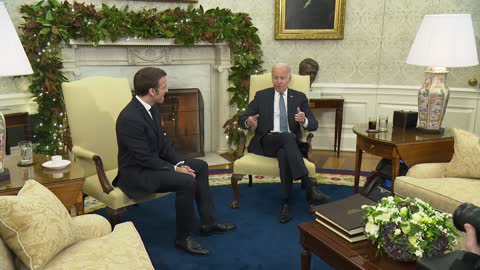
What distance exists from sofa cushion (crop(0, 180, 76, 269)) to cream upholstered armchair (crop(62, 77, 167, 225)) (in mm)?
1083

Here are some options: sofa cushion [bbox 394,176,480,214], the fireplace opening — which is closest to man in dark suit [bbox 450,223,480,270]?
sofa cushion [bbox 394,176,480,214]

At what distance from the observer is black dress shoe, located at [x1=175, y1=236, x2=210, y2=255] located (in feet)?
9.25

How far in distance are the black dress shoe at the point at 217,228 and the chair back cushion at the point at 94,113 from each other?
0.85m

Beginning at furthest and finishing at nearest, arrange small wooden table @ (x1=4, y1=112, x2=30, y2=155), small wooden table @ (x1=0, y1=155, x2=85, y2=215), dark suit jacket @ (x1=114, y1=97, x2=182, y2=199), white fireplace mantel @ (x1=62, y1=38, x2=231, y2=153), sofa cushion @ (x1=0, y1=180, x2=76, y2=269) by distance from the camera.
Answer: white fireplace mantel @ (x1=62, y1=38, x2=231, y2=153), small wooden table @ (x1=4, y1=112, x2=30, y2=155), dark suit jacket @ (x1=114, y1=97, x2=182, y2=199), small wooden table @ (x1=0, y1=155, x2=85, y2=215), sofa cushion @ (x1=0, y1=180, x2=76, y2=269)

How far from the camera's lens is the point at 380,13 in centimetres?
510

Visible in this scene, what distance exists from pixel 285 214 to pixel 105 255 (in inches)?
71.3

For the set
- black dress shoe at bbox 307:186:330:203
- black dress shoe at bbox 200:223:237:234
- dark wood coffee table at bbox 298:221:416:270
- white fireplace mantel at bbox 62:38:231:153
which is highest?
white fireplace mantel at bbox 62:38:231:153

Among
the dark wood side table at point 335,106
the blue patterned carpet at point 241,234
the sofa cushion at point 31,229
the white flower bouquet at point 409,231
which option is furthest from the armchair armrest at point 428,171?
the sofa cushion at point 31,229

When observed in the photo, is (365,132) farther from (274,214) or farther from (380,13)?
(380,13)

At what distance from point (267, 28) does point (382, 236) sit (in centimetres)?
376

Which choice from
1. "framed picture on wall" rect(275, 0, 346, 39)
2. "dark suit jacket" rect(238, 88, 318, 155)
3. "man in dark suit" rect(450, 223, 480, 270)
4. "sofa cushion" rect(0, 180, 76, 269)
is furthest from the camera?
"framed picture on wall" rect(275, 0, 346, 39)

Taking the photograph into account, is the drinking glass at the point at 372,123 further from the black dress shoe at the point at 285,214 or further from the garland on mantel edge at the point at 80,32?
the garland on mantel edge at the point at 80,32

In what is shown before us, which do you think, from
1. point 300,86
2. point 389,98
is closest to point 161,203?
point 300,86

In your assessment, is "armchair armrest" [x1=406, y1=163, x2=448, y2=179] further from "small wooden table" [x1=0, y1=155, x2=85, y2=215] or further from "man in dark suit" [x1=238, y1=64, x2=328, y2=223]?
"small wooden table" [x1=0, y1=155, x2=85, y2=215]
